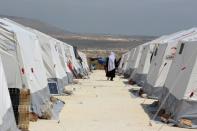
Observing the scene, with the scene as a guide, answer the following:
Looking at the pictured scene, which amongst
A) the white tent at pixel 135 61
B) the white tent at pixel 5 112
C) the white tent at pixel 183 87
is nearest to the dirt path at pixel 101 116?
the white tent at pixel 183 87

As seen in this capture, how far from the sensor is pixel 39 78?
15.6 m

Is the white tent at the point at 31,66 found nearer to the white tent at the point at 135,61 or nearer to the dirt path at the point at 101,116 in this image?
the dirt path at the point at 101,116

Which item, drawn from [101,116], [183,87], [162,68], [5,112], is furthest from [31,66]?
[162,68]

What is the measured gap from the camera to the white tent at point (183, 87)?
13.2 metres

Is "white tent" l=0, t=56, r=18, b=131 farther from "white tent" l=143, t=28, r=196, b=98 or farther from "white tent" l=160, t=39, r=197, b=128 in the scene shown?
"white tent" l=143, t=28, r=196, b=98

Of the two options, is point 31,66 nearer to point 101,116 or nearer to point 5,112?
point 101,116

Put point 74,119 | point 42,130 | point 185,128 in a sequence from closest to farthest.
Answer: point 42,130 < point 185,128 < point 74,119

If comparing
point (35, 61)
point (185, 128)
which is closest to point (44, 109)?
point (35, 61)

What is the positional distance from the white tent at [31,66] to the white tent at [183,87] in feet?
9.84

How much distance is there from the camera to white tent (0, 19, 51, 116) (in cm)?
1302

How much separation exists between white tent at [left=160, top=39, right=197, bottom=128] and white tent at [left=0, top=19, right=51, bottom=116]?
2998 mm

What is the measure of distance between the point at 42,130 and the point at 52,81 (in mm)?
9237

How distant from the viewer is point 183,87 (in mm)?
13805

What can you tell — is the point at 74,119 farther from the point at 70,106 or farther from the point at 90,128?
the point at 70,106
